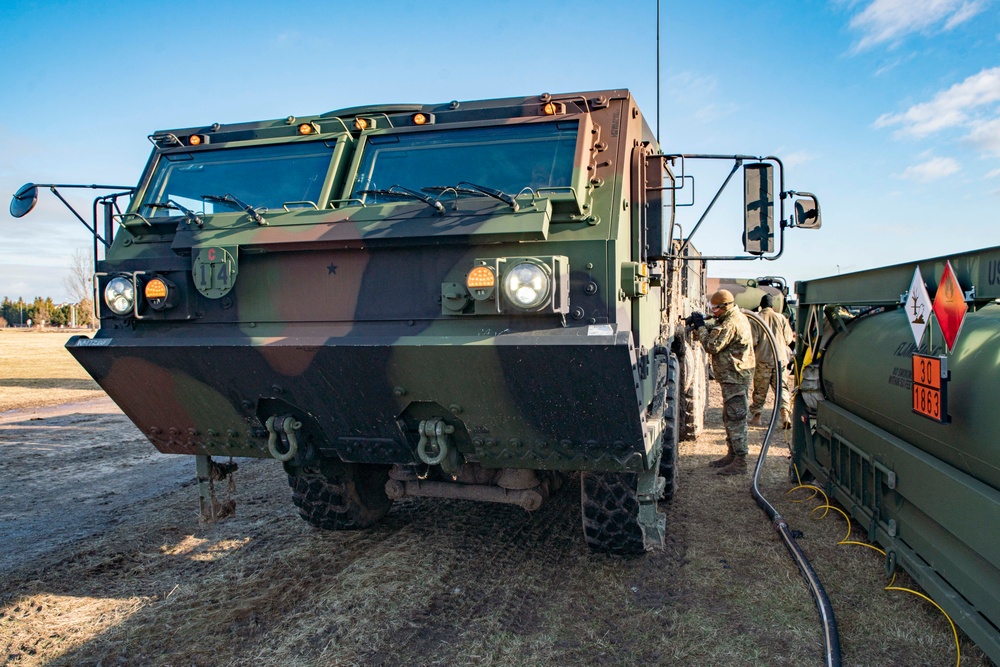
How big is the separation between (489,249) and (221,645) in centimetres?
224

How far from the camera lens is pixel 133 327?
3.68 meters

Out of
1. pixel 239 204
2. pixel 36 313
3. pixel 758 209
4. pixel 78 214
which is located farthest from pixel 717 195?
pixel 36 313

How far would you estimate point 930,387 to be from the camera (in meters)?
3.50

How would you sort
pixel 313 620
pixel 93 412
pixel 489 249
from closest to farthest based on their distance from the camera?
pixel 489 249
pixel 313 620
pixel 93 412

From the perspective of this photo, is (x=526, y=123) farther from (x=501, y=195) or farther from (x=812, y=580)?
(x=812, y=580)

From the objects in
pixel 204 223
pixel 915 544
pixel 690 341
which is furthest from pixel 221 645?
pixel 690 341

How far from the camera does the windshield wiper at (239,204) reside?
3.55 m

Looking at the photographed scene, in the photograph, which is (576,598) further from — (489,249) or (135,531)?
(135,531)

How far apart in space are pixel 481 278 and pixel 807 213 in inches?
82.3

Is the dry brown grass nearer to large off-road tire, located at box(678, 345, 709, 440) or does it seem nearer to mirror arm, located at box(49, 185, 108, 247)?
mirror arm, located at box(49, 185, 108, 247)

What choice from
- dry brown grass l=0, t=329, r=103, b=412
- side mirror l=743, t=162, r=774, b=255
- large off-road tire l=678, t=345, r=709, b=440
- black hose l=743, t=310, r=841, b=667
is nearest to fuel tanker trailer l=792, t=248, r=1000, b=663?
black hose l=743, t=310, r=841, b=667

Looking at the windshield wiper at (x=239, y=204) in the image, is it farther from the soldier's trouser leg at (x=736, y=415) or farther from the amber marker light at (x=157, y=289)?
the soldier's trouser leg at (x=736, y=415)

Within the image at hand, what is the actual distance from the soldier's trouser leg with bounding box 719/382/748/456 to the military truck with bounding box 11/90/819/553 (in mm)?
2955

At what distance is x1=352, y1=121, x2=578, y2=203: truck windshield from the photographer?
3562 mm
